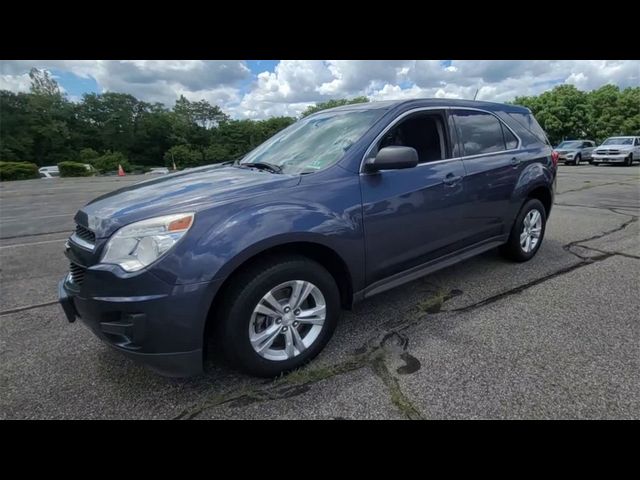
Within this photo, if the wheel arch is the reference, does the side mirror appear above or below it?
above

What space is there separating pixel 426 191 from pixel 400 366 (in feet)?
4.51

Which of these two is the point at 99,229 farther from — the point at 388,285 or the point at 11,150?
the point at 11,150

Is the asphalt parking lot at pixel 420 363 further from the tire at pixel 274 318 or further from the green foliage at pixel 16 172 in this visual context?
the green foliage at pixel 16 172

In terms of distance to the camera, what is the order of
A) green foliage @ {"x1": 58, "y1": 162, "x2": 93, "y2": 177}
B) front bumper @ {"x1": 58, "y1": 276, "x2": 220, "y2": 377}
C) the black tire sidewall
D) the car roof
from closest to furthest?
front bumper @ {"x1": 58, "y1": 276, "x2": 220, "y2": 377}
the car roof
the black tire sidewall
green foliage @ {"x1": 58, "y1": 162, "x2": 93, "y2": 177}

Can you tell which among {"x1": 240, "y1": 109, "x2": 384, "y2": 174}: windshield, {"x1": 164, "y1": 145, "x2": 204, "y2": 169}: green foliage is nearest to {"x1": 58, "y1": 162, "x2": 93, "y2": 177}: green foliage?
{"x1": 164, "y1": 145, "x2": 204, "y2": 169}: green foliage

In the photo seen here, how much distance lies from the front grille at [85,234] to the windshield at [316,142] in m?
1.31

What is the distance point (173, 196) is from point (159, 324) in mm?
798

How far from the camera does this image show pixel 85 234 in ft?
7.36

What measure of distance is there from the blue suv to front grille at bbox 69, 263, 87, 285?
0.09 feet

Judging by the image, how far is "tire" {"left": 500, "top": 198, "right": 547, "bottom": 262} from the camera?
13.1 ft

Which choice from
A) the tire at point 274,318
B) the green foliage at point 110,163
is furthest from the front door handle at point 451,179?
the green foliage at point 110,163

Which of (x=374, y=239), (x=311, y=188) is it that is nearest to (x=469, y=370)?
(x=374, y=239)

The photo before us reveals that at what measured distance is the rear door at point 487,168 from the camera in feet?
11.0

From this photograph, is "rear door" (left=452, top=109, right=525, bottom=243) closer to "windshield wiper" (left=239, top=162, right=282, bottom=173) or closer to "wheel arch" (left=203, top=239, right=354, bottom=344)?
"wheel arch" (left=203, top=239, right=354, bottom=344)
